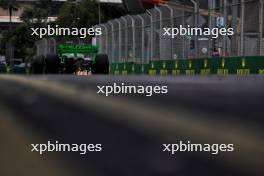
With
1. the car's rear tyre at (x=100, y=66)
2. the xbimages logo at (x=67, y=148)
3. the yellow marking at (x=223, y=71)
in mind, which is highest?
the car's rear tyre at (x=100, y=66)

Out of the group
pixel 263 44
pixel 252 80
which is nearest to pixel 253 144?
pixel 252 80

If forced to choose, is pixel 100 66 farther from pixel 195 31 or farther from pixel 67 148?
pixel 67 148

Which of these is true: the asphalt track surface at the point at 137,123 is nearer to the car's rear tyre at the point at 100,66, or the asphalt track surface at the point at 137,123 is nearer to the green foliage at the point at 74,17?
the green foliage at the point at 74,17

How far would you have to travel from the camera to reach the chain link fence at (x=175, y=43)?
49.8 ft

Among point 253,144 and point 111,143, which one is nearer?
point 253,144

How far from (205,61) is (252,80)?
13.6 m

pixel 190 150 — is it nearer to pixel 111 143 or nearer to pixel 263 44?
pixel 111 143

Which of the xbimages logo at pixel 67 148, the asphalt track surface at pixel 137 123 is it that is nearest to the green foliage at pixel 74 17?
the asphalt track surface at pixel 137 123

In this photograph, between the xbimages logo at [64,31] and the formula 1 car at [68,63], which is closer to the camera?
the xbimages logo at [64,31]

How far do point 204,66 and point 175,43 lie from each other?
169 inches

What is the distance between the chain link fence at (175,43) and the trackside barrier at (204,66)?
0.69 ft

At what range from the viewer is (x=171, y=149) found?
381cm

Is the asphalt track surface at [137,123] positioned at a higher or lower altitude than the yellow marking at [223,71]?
higher

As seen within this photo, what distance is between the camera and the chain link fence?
15170 millimetres
